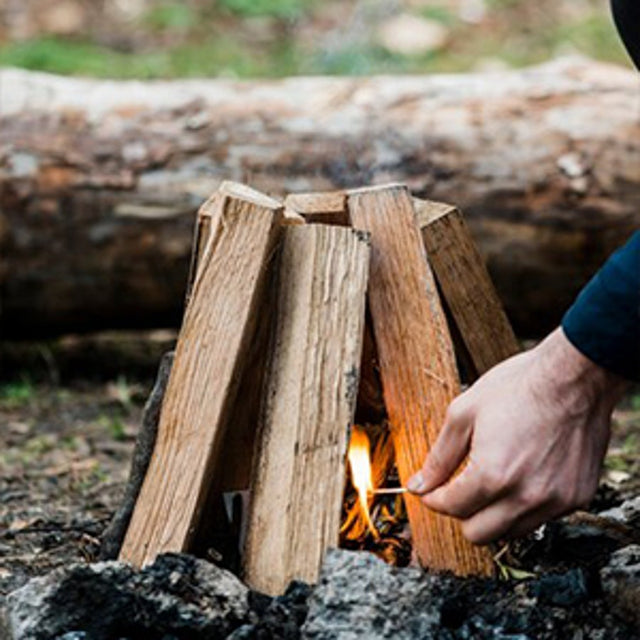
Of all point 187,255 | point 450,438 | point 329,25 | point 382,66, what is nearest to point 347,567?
point 450,438

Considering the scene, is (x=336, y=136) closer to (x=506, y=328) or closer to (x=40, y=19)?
(x=506, y=328)

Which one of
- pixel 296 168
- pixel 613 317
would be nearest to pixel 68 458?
pixel 296 168

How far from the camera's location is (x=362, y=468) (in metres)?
2.82

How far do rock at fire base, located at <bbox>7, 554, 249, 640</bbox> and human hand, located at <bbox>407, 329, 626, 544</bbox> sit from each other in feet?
1.51

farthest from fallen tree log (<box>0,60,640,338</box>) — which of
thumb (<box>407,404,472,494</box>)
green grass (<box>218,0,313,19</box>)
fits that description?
green grass (<box>218,0,313,19</box>)

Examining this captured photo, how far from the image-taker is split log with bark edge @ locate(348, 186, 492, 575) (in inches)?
104

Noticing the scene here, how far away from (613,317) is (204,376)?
0.83m

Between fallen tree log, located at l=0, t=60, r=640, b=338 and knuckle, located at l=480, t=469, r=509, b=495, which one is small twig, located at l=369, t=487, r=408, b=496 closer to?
knuckle, located at l=480, t=469, r=509, b=495

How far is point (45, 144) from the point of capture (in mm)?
5547

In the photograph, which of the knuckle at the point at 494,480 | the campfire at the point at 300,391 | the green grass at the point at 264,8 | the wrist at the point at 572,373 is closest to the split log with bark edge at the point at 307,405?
the campfire at the point at 300,391

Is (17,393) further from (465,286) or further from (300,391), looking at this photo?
(300,391)

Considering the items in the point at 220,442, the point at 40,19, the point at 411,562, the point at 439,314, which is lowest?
the point at 411,562

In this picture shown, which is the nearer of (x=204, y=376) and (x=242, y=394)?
(x=204, y=376)

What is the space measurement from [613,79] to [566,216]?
716mm
